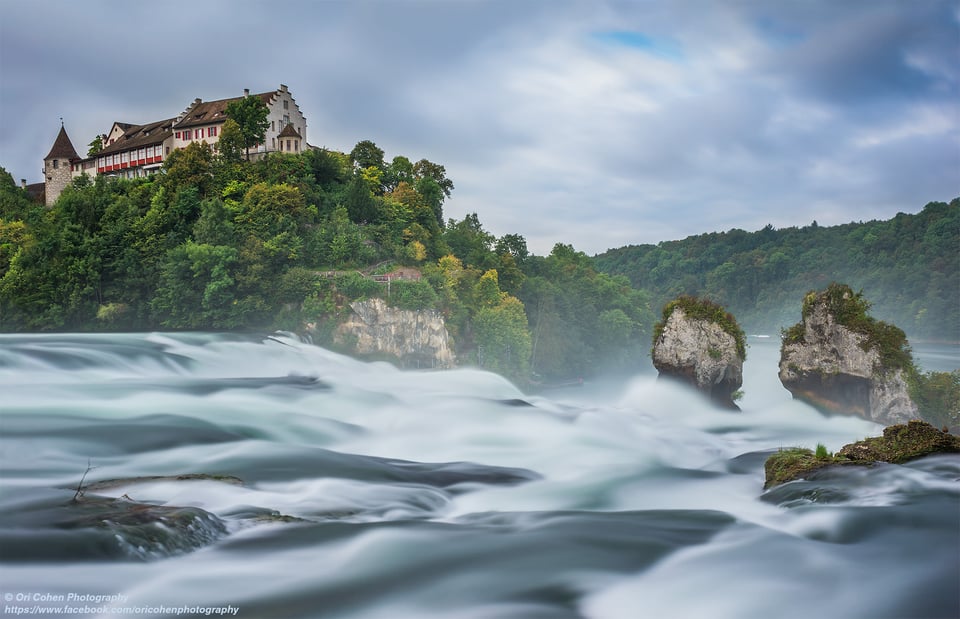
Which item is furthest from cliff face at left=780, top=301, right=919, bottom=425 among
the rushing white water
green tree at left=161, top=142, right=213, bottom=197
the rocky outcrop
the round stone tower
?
the round stone tower

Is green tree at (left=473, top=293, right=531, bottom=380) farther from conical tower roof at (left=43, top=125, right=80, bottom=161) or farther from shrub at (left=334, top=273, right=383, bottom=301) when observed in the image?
conical tower roof at (left=43, top=125, right=80, bottom=161)

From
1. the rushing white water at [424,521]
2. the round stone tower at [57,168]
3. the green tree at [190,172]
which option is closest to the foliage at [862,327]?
the rushing white water at [424,521]

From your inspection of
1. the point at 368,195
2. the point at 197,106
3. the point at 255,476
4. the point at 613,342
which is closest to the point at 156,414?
the point at 255,476

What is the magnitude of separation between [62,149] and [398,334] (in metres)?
40.1

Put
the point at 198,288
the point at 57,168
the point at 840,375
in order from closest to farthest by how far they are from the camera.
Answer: the point at 840,375
the point at 198,288
the point at 57,168

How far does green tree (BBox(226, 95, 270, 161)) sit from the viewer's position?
1983 inches

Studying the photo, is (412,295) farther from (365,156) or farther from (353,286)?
(365,156)

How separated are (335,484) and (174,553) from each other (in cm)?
434

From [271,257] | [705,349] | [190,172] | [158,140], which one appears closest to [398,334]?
[271,257]

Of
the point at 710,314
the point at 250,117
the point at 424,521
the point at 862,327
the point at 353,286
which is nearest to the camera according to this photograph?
the point at 424,521

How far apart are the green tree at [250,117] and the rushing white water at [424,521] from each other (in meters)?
34.0

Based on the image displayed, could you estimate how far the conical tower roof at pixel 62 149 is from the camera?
2420 inches

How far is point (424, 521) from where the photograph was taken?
410 inches

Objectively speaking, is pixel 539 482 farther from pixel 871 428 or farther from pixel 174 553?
pixel 871 428
